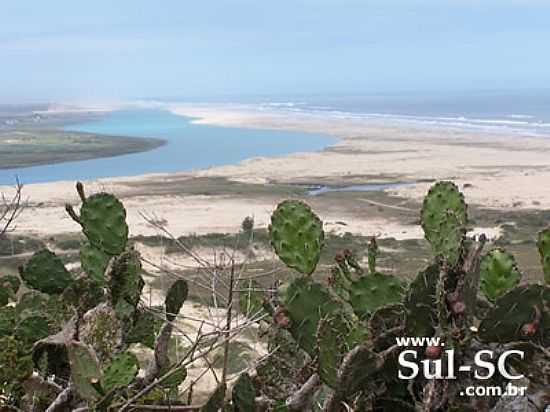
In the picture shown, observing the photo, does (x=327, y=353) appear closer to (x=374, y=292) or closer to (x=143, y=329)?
(x=374, y=292)

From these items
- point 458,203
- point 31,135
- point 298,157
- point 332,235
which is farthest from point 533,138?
point 458,203

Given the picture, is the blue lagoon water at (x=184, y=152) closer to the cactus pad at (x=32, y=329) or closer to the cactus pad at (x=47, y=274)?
the cactus pad at (x=47, y=274)

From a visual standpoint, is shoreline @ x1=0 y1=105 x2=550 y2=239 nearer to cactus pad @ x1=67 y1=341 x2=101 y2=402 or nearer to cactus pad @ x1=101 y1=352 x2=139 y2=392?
cactus pad @ x1=101 y1=352 x2=139 y2=392

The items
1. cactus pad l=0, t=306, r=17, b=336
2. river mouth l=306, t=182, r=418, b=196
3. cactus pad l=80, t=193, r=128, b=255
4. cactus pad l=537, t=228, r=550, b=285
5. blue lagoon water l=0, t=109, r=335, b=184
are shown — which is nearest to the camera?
cactus pad l=537, t=228, r=550, b=285

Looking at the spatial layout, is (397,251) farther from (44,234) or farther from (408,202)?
(44,234)

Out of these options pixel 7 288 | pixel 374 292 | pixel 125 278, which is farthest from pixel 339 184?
pixel 374 292

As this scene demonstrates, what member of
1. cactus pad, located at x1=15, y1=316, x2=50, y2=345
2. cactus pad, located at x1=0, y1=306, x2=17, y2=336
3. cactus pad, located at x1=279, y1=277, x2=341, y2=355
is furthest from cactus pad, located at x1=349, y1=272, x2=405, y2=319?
cactus pad, located at x1=0, y1=306, x2=17, y2=336
